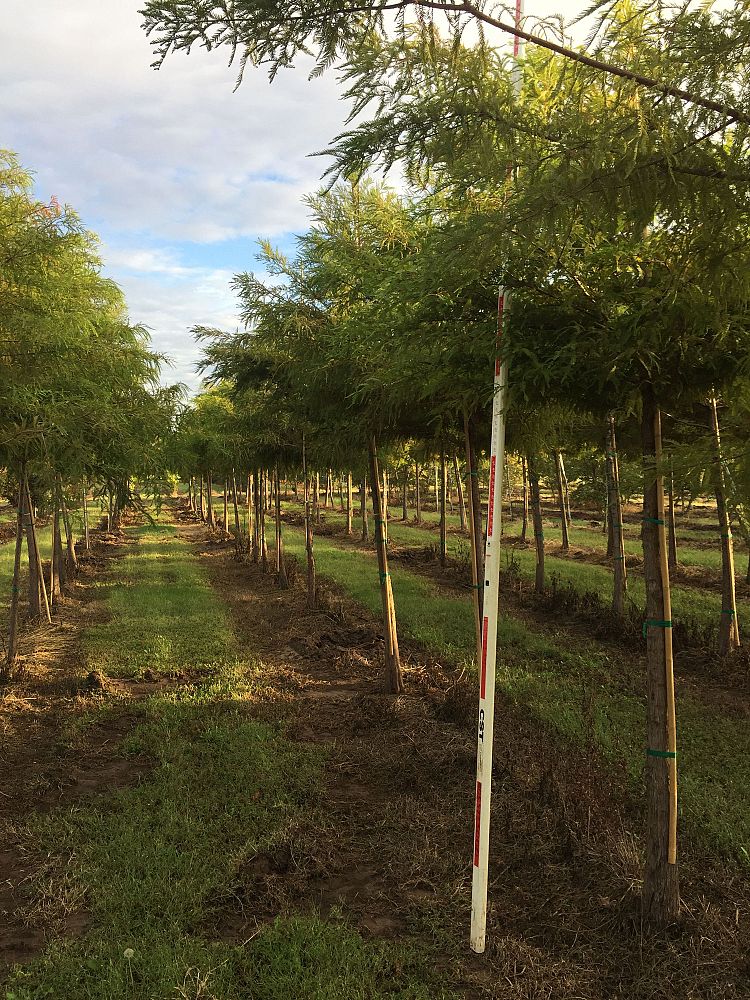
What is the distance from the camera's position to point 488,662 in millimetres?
3375

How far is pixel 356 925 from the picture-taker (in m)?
3.71

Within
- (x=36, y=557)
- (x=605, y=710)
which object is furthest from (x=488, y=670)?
(x=36, y=557)

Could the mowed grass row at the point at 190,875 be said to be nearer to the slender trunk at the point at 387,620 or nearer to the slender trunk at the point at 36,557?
the slender trunk at the point at 387,620

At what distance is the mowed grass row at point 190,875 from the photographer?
3.23 meters

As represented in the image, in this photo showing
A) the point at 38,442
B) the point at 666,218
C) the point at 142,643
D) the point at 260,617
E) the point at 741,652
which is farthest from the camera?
the point at 260,617

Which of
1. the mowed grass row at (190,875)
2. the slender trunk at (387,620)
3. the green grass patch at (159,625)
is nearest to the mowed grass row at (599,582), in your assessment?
the slender trunk at (387,620)

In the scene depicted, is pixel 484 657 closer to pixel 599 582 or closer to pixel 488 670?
pixel 488 670

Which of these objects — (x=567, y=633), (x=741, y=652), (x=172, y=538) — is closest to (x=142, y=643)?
(x=567, y=633)

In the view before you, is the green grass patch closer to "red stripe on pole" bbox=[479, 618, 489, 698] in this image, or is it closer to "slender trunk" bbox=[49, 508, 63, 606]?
"slender trunk" bbox=[49, 508, 63, 606]

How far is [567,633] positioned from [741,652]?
2.72 m

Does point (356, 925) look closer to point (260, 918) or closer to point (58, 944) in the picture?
point (260, 918)

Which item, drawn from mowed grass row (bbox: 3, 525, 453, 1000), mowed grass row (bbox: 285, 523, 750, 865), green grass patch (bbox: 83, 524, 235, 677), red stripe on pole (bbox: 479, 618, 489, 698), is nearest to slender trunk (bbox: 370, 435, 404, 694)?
mowed grass row (bbox: 285, 523, 750, 865)

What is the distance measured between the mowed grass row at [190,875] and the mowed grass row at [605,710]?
8.63 ft

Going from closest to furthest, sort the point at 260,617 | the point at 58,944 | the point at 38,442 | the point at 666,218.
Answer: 1. the point at 666,218
2. the point at 58,944
3. the point at 38,442
4. the point at 260,617
